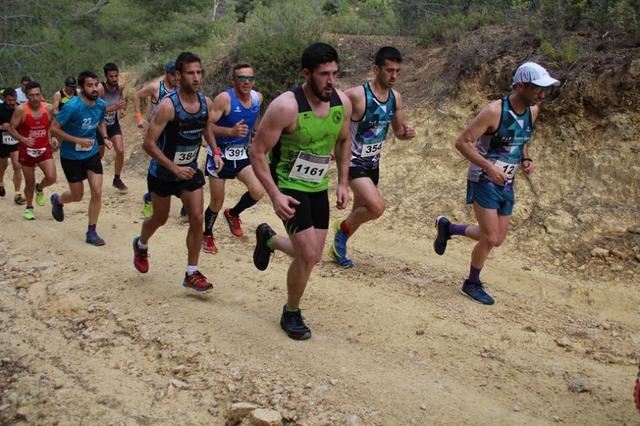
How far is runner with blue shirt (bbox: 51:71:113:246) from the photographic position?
745cm

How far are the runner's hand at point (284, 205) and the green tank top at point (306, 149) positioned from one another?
0.27 m

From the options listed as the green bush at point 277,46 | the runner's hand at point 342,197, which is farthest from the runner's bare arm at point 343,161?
the green bush at point 277,46

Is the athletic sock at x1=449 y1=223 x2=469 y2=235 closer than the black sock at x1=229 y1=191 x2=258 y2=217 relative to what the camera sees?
Yes

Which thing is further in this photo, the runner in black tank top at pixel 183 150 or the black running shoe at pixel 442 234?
the black running shoe at pixel 442 234

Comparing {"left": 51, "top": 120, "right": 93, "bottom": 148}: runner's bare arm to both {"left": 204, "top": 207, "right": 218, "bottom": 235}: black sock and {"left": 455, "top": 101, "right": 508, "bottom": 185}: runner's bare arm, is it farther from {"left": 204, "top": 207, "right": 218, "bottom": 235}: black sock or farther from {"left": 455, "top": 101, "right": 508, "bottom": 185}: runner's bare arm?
{"left": 455, "top": 101, "right": 508, "bottom": 185}: runner's bare arm

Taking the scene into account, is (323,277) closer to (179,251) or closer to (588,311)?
(179,251)

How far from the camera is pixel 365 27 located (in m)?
14.1

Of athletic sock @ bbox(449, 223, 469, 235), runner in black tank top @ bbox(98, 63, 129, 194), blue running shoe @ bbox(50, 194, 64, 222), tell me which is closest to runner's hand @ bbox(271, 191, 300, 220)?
athletic sock @ bbox(449, 223, 469, 235)

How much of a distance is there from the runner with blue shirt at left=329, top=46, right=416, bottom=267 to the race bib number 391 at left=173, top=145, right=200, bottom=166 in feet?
4.82

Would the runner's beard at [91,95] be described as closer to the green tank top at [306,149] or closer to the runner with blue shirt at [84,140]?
the runner with blue shirt at [84,140]

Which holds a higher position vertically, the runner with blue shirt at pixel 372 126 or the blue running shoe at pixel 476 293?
the runner with blue shirt at pixel 372 126

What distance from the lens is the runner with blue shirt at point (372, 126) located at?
591 cm

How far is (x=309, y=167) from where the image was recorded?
461 cm

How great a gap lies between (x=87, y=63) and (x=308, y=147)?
58.0 feet
